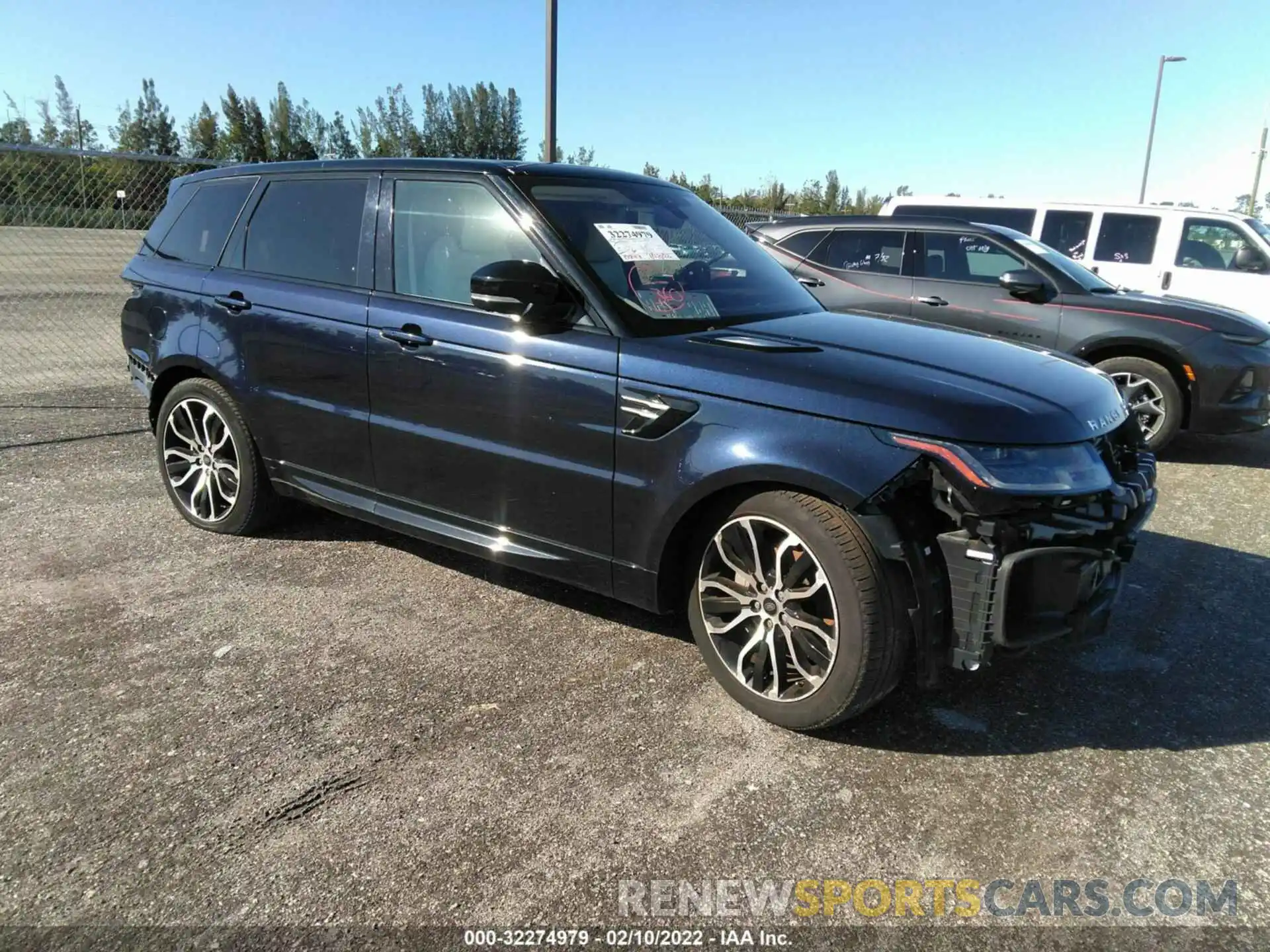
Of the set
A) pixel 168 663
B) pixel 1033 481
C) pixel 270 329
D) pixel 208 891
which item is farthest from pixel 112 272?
pixel 1033 481

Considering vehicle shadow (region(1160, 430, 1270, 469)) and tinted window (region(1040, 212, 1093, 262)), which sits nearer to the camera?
vehicle shadow (region(1160, 430, 1270, 469))

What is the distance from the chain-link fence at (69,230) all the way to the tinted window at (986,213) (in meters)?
7.90

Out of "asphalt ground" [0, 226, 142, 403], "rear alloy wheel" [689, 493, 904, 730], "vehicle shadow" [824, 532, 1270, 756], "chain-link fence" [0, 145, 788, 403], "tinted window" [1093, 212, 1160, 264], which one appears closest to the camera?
"rear alloy wheel" [689, 493, 904, 730]

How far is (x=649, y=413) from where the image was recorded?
9.91 ft

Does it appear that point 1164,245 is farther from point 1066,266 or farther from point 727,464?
point 727,464

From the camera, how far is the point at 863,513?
262cm

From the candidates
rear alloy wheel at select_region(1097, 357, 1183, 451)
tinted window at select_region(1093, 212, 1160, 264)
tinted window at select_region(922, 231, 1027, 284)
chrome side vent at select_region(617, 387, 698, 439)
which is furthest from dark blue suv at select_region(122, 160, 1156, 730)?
tinted window at select_region(1093, 212, 1160, 264)

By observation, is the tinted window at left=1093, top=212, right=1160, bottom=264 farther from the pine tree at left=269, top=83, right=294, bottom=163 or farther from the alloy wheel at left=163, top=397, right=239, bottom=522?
the pine tree at left=269, top=83, right=294, bottom=163

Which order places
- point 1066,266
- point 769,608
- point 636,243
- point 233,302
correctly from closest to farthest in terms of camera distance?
point 769,608, point 636,243, point 233,302, point 1066,266

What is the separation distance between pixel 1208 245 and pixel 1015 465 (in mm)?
8800

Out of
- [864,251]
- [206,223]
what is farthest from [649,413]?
[864,251]

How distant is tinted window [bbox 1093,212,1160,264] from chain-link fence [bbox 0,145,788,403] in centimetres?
376

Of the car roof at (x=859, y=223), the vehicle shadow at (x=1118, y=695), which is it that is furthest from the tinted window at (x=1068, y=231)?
the vehicle shadow at (x=1118, y=695)

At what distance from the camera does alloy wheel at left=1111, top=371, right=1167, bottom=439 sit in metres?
6.83
